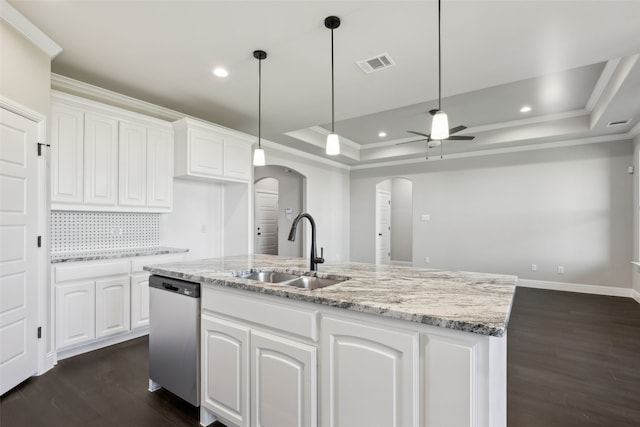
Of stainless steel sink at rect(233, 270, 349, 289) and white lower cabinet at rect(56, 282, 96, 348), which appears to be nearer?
stainless steel sink at rect(233, 270, 349, 289)

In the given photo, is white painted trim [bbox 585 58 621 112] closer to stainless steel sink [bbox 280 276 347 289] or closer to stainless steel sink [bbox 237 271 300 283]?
stainless steel sink [bbox 280 276 347 289]

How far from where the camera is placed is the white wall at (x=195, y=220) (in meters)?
4.01

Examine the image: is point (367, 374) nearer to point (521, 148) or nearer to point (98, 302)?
point (98, 302)

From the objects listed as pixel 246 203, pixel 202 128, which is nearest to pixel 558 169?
pixel 246 203

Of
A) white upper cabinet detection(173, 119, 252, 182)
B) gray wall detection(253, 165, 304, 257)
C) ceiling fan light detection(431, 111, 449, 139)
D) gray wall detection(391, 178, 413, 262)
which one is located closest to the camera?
ceiling fan light detection(431, 111, 449, 139)

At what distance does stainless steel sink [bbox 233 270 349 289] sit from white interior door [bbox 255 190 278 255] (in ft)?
18.4

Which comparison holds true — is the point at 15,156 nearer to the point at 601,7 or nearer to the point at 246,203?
the point at 246,203

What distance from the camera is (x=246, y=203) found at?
14.3 ft

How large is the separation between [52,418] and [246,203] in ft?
9.46

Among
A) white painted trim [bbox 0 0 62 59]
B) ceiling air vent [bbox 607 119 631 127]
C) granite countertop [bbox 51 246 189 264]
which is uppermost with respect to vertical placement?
white painted trim [bbox 0 0 62 59]

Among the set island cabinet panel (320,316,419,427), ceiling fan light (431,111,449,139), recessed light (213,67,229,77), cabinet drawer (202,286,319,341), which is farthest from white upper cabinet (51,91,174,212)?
ceiling fan light (431,111,449,139)

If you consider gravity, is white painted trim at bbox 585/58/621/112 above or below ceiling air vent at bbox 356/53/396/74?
above

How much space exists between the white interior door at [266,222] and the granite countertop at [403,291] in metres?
5.55

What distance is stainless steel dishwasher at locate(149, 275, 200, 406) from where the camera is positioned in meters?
1.97
